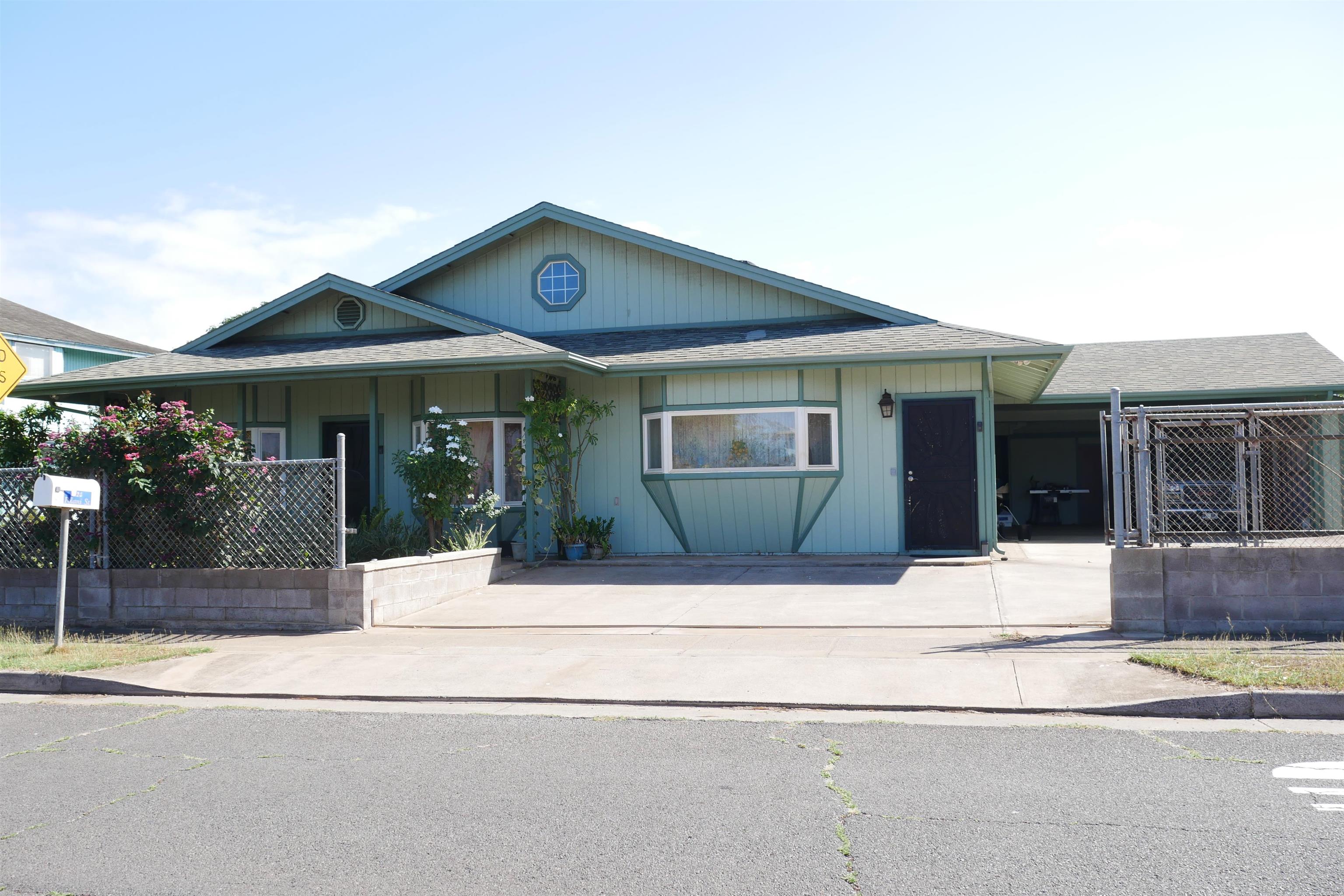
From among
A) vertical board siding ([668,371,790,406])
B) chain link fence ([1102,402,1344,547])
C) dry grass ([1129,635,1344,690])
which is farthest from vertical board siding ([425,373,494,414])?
dry grass ([1129,635,1344,690])

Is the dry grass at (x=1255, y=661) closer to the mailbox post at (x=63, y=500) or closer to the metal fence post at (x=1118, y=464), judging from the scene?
the metal fence post at (x=1118, y=464)

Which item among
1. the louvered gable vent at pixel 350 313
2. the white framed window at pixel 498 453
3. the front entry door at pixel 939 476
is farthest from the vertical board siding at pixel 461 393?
the front entry door at pixel 939 476

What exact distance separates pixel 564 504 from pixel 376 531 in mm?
3133

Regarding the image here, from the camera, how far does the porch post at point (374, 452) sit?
1504 centimetres

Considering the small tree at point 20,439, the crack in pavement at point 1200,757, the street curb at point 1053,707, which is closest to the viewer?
the crack in pavement at point 1200,757

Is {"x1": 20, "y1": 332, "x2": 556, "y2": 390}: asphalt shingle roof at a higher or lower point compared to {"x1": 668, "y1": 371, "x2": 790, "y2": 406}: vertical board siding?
higher

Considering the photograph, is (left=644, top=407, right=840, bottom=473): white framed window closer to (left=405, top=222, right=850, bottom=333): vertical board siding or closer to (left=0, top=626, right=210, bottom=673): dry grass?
(left=405, top=222, right=850, bottom=333): vertical board siding

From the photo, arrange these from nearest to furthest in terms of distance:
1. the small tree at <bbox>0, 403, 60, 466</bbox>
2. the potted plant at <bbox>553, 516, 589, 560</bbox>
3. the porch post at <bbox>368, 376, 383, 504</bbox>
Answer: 1. the potted plant at <bbox>553, 516, 589, 560</bbox>
2. the porch post at <bbox>368, 376, 383, 504</bbox>
3. the small tree at <bbox>0, 403, 60, 466</bbox>

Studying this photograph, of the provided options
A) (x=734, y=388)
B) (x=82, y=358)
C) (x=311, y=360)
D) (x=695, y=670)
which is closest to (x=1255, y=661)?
(x=695, y=670)

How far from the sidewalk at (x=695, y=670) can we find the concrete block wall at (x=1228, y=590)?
0.46m

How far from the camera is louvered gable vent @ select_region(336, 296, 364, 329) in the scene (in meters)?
16.9

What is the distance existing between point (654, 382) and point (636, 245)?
9.33 feet

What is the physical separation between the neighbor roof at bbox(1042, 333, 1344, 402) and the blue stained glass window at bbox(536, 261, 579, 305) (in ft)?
29.6

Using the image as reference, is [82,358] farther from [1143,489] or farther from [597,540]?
[1143,489]
